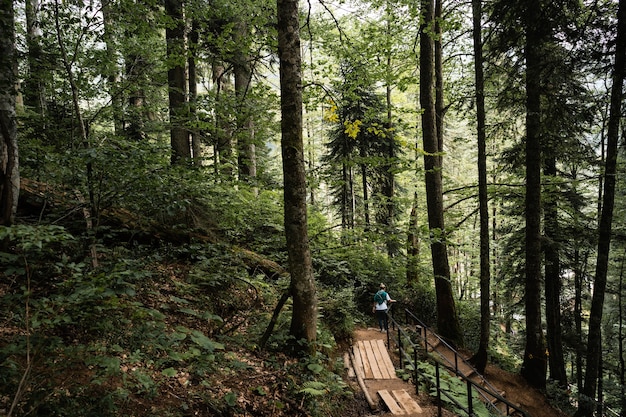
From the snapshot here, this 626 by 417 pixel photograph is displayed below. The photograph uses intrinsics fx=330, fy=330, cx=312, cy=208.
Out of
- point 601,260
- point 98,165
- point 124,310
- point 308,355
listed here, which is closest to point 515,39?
point 601,260

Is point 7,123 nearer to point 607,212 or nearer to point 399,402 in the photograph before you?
point 399,402

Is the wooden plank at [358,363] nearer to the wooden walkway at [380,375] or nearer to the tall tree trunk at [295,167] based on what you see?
the wooden walkway at [380,375]

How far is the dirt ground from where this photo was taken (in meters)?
6.77

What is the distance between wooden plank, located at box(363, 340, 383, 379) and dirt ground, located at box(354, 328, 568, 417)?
0.76 ft

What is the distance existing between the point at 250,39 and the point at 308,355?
20.1 feet

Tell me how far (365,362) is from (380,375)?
617 millimetres

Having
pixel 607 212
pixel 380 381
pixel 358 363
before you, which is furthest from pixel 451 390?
pixel 607 212

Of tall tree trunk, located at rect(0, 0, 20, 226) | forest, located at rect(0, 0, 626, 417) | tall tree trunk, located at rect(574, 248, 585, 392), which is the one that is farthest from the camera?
tall tree trunk, located at rect(574, 248, 585, 392)

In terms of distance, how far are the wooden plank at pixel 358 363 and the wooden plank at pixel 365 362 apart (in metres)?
0.05

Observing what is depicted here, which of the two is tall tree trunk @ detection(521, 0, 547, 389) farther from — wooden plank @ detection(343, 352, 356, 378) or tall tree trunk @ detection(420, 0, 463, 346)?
wooden plank @ detection(343, 352, 356, 378)

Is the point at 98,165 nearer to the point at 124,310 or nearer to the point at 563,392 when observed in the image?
the point at 124,310

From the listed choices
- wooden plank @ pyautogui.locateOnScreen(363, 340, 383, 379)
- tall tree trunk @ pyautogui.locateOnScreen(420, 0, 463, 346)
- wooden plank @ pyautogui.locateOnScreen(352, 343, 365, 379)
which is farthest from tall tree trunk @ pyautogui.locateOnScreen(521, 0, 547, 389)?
wooden plank @ pyautogui.locateOnScreen(352, 343, 365, 379)

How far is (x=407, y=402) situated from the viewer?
20.9 ft

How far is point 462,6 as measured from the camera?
35.0 feet
